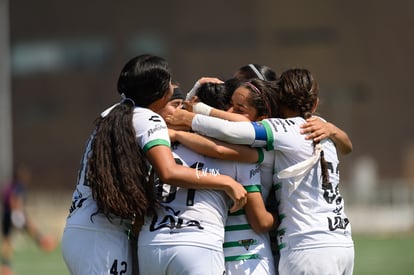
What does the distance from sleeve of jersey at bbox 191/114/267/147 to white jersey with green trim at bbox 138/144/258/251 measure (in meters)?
0.13

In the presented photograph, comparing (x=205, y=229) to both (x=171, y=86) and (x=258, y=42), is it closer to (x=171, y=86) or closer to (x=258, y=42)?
(x=171, y=86)

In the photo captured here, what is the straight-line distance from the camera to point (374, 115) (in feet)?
122

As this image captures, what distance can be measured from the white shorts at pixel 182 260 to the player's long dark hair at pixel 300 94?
2.43 feet

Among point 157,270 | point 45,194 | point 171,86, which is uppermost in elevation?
point 171,86

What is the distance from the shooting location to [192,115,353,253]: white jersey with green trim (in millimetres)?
5473

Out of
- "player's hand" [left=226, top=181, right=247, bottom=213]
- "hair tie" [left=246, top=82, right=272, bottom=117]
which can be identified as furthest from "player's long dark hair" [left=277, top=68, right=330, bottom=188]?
"player's hand" [left=226, top=181, right=247, bottom=213]

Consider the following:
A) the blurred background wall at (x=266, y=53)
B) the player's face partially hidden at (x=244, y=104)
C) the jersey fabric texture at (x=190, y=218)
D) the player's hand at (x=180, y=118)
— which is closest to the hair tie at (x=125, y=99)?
the player's hand at (x=180, y=118)

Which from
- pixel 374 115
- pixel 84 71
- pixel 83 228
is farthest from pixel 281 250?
pixel 84 71

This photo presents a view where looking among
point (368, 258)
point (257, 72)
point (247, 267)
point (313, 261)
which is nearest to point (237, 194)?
point (247, 267)

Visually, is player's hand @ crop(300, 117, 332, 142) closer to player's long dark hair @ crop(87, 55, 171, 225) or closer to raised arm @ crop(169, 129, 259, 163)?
raised arm @ crop(169, 129, 259, 163)

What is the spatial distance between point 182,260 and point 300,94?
3.64ft

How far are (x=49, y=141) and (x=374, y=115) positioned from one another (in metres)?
12.3

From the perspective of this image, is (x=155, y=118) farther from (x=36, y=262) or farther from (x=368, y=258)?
(x=36, y=262)

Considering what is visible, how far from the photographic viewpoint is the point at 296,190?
218 inches
